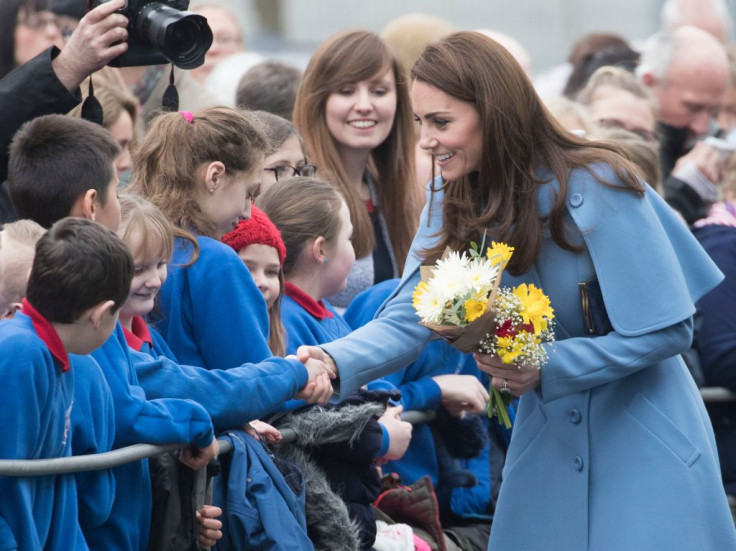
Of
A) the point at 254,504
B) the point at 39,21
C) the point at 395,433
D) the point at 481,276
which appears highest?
the point at 39,21

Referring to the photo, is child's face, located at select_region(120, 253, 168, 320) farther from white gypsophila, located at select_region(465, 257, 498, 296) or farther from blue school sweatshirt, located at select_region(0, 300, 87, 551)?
white gypsophila, located at select_region(465, 257, 498, 296)

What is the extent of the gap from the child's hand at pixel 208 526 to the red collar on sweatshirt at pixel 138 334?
51 centimetres

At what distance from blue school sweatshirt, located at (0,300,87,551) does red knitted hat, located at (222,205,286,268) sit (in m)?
1.27

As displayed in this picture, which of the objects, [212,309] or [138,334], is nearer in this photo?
[138,334]

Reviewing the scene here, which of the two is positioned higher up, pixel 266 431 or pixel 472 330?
pixel 472 330

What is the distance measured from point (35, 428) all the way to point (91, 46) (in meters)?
1.67

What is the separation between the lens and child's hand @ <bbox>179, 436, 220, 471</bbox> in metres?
3.85

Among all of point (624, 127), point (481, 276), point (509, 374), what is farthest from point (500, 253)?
point (624, 127)

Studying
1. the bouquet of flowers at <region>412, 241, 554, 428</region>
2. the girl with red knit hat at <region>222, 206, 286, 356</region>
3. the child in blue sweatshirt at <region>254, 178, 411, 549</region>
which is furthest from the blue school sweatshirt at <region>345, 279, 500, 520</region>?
the bouquet of flowers at <region>412, 241, 554, 428</region>

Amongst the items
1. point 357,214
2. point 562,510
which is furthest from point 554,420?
point 357,214

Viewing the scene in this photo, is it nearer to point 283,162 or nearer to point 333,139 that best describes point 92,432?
point 283,162

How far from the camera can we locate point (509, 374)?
4.09 m

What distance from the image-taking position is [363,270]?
231 inches

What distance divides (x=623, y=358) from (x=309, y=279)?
138cm
